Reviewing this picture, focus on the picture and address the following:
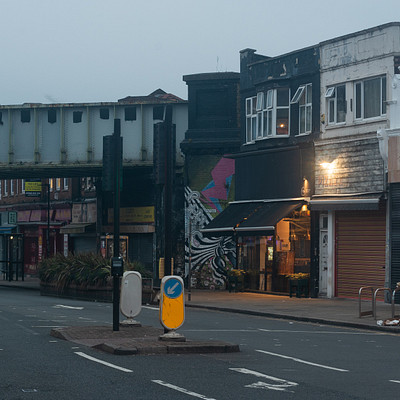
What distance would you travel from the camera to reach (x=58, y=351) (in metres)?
14.1

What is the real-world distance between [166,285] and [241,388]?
4.54 m

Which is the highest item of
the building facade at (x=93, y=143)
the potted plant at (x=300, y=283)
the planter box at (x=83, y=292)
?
the building facade at (x=93, y=143)

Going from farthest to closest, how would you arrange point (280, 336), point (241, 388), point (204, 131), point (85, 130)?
point (85, 130) < point (204, 131) < point (280, 336) < point (241, 388)

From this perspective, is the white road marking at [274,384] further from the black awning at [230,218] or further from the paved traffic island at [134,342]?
the black awning at [230,218]

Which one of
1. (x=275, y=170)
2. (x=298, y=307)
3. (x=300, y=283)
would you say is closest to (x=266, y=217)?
(x=275, y=170)

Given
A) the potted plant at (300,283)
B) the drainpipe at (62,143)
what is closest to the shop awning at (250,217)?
the potted plant at (300,283)

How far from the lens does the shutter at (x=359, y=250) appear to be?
28.7 metres

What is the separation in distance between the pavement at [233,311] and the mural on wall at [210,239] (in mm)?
1510

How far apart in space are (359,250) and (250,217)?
16.8 ft

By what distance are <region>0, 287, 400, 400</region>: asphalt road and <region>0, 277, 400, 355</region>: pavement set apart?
1.14 ft

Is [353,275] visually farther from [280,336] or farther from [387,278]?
[280,336]

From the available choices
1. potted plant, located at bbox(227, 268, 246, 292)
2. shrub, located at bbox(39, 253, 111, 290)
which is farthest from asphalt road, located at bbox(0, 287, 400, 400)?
potted plant, located at bbox(227, 268, 246, 292)

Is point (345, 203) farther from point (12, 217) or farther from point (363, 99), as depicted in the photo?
point (12, 217)

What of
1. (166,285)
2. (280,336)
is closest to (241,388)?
(166,285)
